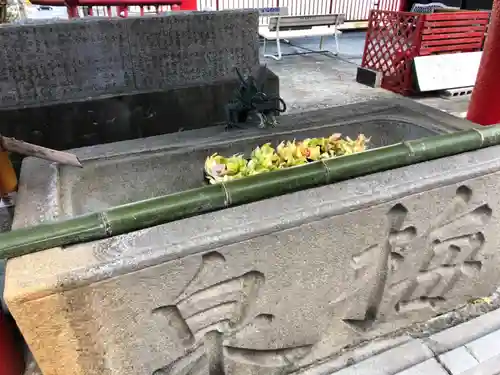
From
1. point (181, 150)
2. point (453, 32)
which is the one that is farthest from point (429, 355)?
point (453, 32)

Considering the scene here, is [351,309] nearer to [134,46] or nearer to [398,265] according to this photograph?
[398,265]

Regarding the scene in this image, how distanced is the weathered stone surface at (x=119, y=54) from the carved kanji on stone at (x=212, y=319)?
2.63 meters

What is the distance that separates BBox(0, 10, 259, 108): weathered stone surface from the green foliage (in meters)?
1.89

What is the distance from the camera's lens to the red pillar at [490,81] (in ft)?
11.5

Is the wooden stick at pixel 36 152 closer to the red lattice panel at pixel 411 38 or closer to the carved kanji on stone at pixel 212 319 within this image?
the carved kanji on stone at pixel 212 319

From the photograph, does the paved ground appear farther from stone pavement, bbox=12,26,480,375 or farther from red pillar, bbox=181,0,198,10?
stone pavement, bbox=12,26,480,375

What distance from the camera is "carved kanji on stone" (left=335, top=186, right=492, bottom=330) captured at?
173cm

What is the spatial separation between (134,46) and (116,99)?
0.49m

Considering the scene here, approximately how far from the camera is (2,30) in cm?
304

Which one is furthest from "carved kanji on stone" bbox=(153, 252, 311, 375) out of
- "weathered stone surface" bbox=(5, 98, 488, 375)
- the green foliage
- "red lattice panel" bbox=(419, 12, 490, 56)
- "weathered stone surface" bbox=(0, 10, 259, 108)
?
"red lattice panel" bbox=(419, 12, 490, 56)

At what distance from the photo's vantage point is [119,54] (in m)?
3.47

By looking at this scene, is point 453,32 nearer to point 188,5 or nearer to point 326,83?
point 326,83

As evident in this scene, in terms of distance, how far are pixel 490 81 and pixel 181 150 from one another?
9.88ft

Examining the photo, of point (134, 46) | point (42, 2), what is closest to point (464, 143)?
point (134, 46)
